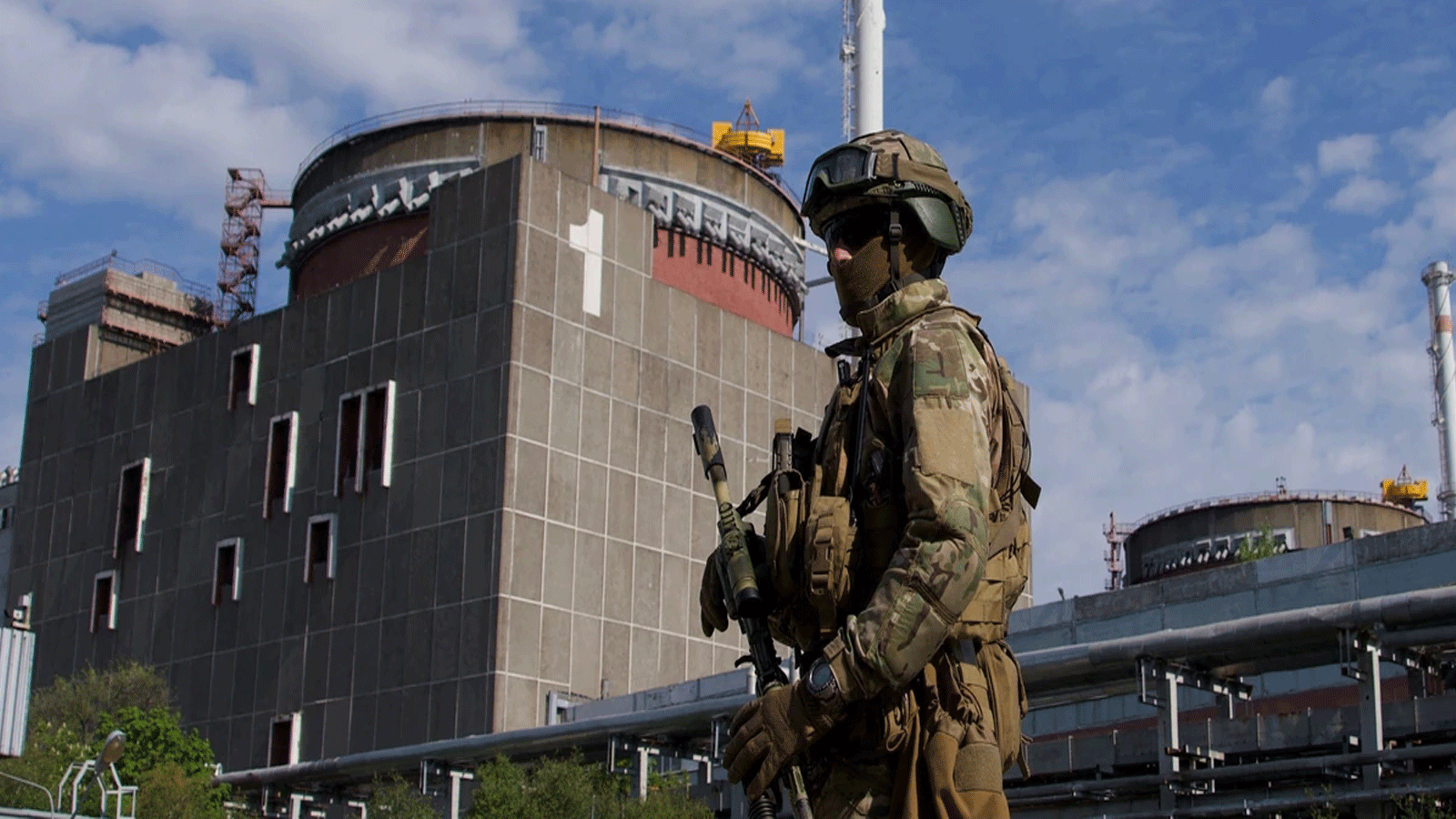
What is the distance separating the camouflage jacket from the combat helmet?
1.15ft

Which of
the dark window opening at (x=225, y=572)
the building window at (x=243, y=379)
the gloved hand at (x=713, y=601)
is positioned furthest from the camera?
the building window at (x=243, y=379)

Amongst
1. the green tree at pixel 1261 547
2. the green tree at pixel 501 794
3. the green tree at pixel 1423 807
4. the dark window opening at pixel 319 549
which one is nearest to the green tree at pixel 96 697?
the dark window opening at pixel 319 549

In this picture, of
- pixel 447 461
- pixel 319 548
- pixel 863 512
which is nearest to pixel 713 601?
pixel 863 512

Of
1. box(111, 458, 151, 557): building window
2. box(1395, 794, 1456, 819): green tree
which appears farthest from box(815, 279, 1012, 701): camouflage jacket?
box(111, 458, 151, 557): building window

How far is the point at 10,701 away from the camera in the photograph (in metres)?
48.9

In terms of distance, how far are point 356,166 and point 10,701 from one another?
3047 centimetres

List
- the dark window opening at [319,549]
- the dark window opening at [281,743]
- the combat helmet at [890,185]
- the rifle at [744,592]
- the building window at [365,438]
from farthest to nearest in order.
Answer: the dark window opening at [319,549] < the building window at [365,438] < the dark window opening at [281,743] < the combat helmet at [890,185] < the rifle at [744,592]

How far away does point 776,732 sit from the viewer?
8359mm

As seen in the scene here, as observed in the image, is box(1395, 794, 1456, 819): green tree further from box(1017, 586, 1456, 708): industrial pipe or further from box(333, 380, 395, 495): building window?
box(333, 380, 395, 495): building window

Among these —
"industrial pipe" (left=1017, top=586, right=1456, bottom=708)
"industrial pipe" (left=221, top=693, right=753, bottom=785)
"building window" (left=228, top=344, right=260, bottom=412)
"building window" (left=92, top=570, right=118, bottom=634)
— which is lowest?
"industrial pipe" (left=221, top=693, right=753, bottom=785)

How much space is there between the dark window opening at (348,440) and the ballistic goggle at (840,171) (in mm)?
57731

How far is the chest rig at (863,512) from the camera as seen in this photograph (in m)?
8.88

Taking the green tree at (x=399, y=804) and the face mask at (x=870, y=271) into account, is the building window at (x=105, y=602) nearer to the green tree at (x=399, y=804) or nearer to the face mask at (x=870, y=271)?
the green tree at (x=399, y=804)

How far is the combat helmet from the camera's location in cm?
937
